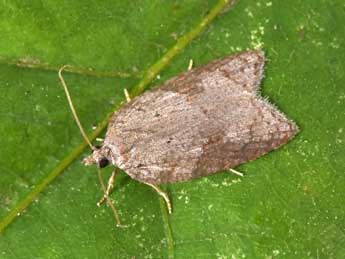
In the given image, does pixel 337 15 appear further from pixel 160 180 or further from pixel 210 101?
pixel 160 180

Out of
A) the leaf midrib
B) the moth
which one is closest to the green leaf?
the leaf midrib

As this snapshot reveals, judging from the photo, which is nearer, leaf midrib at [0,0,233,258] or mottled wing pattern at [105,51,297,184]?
leaf midrib at [0,0,233,258]

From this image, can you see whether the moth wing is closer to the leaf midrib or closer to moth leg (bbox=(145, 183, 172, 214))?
the leaf midrib

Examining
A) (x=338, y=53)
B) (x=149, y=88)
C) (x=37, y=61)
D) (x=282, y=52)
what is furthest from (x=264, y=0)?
(x=37, y=61)

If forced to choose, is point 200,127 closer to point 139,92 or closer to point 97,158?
point 139,92

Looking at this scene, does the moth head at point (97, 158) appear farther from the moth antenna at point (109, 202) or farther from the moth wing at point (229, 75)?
the moth wing at point (229, 75)

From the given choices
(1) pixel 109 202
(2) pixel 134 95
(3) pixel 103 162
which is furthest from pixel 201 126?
(1) pixel 109 202
